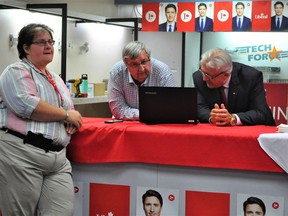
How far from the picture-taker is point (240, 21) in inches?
277

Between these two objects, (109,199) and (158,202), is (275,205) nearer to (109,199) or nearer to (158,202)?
(158,202)

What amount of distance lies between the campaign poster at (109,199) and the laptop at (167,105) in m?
0.43

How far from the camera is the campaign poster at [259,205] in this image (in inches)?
104

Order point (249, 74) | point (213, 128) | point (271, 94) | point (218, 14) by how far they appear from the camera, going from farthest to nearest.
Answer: point (218, 14) → point (271, 94) → point (249, 74) → point (213, 128)

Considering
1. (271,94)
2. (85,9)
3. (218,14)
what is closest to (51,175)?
(271,94)

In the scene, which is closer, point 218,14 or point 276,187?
point 276,187

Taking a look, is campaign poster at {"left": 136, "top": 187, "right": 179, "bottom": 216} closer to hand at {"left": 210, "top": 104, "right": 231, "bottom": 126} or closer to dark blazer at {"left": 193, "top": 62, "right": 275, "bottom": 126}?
hand at {"left": 210, "top": 104, "right": 231, "bottom": 126}

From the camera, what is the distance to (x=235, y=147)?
266cm

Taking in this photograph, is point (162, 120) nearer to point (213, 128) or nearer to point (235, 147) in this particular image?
point (213, 128)

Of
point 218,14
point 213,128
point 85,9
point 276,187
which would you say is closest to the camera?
point 276,187

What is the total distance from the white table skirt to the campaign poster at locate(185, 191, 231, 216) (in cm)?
33

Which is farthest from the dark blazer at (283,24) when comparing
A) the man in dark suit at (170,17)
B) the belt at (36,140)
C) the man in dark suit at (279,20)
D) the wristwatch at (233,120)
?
the belt at (36,140)

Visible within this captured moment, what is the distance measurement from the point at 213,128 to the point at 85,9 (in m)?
5.55

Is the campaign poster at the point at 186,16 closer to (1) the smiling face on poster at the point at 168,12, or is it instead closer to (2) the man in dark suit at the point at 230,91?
(1) the smiling face on poster at the point at 168,12
